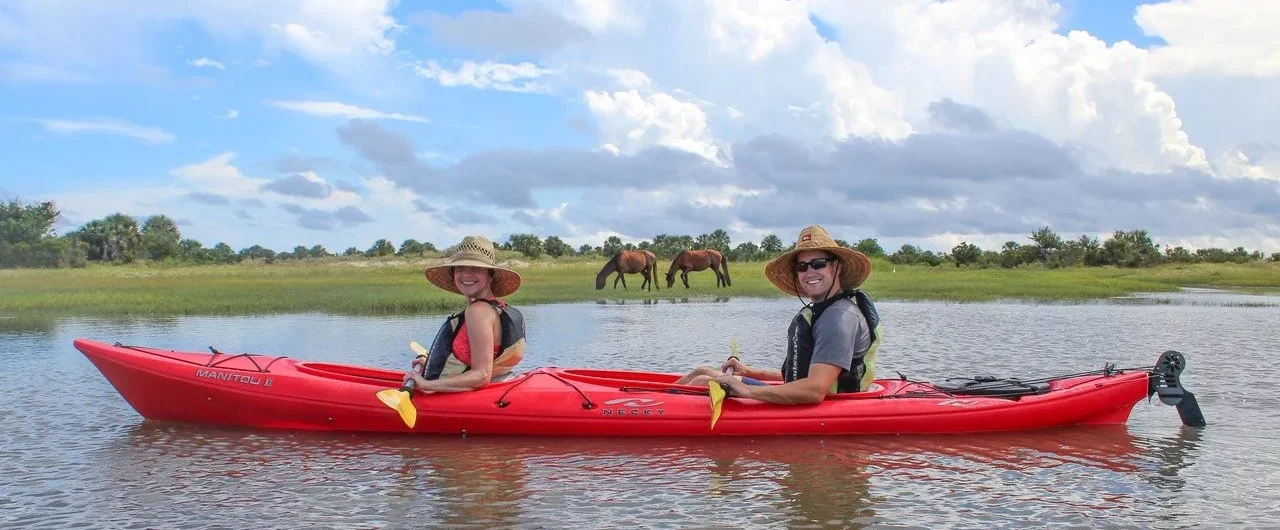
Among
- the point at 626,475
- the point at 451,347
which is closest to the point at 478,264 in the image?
the point at 451,347

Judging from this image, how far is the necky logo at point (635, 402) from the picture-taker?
8.40 meters

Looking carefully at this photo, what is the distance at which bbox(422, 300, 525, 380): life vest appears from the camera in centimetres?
824

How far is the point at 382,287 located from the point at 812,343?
25.6 meters

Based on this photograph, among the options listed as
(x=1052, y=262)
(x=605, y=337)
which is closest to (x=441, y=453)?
(x=605, y=337)

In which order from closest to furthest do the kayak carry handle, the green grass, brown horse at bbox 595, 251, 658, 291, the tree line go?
the kayak carry handle < the green grass < brown horse at bbox 595, 251, 658, 291 < the tree line

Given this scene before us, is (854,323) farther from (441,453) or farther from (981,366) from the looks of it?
(981,366)

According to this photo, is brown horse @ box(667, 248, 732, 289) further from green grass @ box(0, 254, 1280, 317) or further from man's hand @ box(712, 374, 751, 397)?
man's hand @ box(712, 374, 751, 397)

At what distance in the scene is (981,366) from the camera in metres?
13.2

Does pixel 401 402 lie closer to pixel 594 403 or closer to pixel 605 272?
pixel 594 403

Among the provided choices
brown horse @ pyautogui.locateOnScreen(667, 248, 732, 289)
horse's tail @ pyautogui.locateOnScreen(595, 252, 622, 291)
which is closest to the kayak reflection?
Answer: horse's tail @ pyautogui.locateOnScreen(595, 252, 622, 291)

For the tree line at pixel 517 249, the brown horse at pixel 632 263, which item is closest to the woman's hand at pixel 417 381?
the brown horse at pixel 632 263

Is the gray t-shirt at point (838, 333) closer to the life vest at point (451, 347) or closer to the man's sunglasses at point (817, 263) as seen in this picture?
the man's sunglasses at point (817, 263)

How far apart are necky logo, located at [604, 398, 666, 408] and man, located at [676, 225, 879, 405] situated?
60cm

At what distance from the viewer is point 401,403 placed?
26.4 feet
